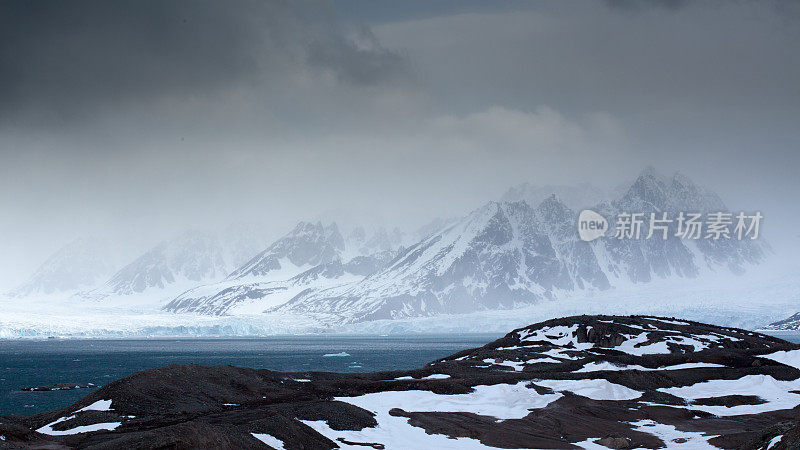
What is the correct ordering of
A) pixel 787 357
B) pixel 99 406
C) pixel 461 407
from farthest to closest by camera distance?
pixel 787 357 < pixel 461 407 < pixel 99 406

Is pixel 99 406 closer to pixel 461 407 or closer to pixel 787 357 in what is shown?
pixel 461 407

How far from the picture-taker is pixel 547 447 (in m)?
55.8

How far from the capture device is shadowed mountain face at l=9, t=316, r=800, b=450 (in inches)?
2004

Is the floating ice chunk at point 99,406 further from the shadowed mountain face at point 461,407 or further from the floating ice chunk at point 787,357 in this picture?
the floating ice chunk at point 787,357

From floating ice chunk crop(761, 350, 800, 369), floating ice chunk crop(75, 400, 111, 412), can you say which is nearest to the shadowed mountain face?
floating ice chunk crop(75, 400, 111, 412)

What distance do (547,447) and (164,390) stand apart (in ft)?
94.4

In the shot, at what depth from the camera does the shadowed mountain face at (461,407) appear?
50906mm

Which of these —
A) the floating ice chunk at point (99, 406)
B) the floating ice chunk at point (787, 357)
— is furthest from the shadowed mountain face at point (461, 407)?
the floating ice chunk at point (787, 357)

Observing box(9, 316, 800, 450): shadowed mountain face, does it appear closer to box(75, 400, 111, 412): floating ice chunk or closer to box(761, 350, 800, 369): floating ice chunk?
box(75, 400, 111, 412): floating ice chunk

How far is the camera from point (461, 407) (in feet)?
227

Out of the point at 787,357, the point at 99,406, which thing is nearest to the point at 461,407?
the point at 99,406

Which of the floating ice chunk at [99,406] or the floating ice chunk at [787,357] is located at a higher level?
the floating ice chunk at [99,406]

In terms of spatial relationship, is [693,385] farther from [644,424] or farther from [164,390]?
[164,390]

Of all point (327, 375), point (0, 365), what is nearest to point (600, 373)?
point (327, 375)
